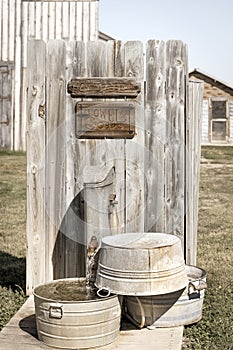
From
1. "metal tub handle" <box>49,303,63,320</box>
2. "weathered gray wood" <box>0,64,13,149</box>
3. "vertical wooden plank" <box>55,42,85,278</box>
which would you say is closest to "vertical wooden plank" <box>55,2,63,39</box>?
"weathered gray wood" <box>0,64,13,149</box>

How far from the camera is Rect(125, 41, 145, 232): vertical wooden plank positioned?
5129mm

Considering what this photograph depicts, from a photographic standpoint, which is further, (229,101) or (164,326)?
(229,101)

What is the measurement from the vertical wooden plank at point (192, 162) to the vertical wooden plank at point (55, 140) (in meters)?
1.01

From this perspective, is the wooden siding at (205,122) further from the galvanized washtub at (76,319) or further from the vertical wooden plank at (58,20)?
the galvanized washtub at (76,319)

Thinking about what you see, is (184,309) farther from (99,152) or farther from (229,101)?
(229,101)

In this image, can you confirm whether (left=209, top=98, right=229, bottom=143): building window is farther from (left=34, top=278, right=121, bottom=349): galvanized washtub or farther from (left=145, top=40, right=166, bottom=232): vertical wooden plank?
(left=34, top=278, right=121, bottom=349): galvanized washtub

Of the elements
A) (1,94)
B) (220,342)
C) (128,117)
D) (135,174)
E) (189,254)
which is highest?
(1,94)

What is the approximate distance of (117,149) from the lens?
16.9ft

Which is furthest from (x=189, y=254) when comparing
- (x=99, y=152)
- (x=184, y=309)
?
(x=99, y=152)

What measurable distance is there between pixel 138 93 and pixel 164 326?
182 centimetres

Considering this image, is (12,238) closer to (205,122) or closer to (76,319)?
(76,319)

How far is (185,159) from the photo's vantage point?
5.16m

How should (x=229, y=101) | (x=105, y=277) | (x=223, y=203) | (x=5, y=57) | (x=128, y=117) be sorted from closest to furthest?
1. (x=105, y=277)
2. (x=128, y=117)
3. (x=223, y=203)
4. (x=5, y=57)
5. (x=229, y=101)

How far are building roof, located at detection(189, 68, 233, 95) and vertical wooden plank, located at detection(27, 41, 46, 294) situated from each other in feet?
71.8
